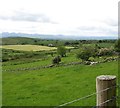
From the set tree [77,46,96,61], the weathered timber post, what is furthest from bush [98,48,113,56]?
the weathered timber post

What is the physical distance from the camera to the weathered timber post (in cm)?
408

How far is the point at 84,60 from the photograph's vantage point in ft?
153

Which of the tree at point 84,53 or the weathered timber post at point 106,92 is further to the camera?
the tree at point 84,53

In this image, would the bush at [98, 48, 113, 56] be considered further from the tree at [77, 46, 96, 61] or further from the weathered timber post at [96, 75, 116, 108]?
the weathered timber post at [96, 75, 116, 108]

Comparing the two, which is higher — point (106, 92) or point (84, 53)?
point (106, 92)

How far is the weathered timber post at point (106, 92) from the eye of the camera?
Result: 13.4ft

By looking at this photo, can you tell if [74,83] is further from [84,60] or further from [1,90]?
[84,60]

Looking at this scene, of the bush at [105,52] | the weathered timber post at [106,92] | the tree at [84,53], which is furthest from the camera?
the bush at [105,52]

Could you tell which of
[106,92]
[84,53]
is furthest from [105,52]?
[106,92]

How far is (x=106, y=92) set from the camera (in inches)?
161

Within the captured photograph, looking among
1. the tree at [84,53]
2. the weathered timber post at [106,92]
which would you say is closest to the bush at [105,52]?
the tree at [84,53]

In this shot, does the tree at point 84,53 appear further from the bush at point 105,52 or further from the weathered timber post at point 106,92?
the weathered timber post at point 106,92

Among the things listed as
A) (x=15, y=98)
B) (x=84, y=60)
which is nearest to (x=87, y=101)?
(x=15, y=98)

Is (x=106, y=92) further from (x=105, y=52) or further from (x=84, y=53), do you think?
(x=105, y=52)
